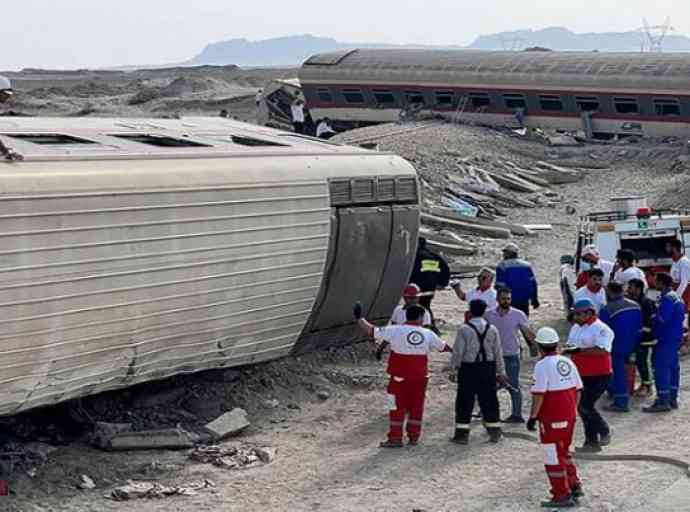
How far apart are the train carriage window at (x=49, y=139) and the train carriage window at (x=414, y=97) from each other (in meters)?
27.7

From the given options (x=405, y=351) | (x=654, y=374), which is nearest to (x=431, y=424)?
(x=405, y=351)

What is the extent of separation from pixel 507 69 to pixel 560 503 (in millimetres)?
28588

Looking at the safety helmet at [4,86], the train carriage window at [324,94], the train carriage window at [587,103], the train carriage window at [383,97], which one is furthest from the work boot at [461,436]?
the train carriage window at [324,94]

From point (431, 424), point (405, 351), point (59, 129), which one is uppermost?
point (59, 129)

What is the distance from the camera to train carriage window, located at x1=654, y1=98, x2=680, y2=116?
34.8 metres

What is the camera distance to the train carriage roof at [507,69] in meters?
35.7

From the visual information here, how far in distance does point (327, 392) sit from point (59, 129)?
12.4 ft

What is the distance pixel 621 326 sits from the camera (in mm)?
13359

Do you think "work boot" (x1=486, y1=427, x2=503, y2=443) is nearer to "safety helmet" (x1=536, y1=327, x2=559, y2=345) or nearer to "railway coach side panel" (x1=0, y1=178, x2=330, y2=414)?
"safety helmet" (x1=536, y1=327, x2=559, y2=345)

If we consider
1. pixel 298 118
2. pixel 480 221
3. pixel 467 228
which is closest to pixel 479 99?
pixel 298 118

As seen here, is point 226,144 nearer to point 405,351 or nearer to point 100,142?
point 100,142

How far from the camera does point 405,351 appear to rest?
12.2 meters

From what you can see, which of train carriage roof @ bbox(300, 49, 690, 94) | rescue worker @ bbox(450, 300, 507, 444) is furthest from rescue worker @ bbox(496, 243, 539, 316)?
train carriage roof @ bbox(300, 49, 690, 94)

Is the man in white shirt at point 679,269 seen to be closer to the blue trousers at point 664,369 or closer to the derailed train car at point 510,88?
the blue trousers at point 664,369
